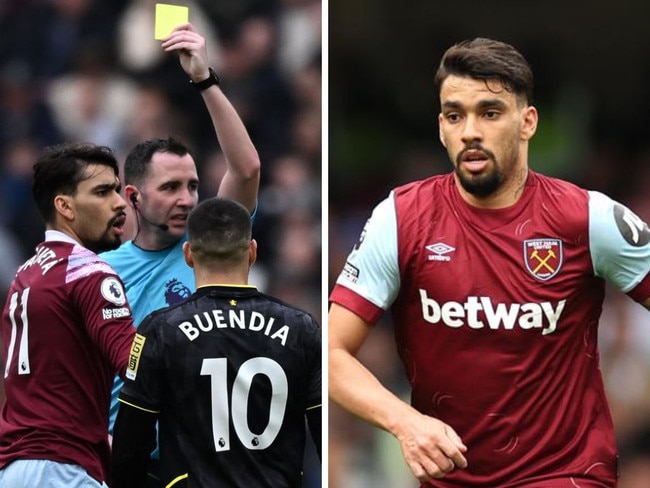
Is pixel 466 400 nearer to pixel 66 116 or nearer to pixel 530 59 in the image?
pixel 530 59

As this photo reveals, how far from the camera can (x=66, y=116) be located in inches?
483

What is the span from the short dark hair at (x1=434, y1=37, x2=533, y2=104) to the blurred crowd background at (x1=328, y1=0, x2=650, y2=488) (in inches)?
170

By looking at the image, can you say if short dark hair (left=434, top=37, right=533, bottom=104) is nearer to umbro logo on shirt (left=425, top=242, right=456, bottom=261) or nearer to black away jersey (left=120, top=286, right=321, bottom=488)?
umbro logo on shirt (left=425, top=242, right=456, bottom=261)

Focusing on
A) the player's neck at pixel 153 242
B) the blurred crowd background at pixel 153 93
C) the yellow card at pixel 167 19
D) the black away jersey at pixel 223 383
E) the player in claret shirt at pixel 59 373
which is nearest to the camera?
the black away jersey at pixel 223 383

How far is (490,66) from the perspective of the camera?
496cm

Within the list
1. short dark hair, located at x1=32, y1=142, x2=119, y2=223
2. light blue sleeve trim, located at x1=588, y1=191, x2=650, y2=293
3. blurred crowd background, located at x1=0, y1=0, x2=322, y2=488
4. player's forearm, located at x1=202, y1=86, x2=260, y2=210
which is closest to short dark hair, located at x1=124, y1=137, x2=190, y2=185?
player's forearm, located at x1=202, y1=86, x2=260, y2=210

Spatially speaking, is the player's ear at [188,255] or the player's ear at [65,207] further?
the player's ear at [65,207]

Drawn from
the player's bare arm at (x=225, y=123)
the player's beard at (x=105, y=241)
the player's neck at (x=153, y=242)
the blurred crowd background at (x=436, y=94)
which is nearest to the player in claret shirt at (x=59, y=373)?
the player's beard at (x=105, y=241)

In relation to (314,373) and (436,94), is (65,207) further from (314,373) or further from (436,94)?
(436,94)

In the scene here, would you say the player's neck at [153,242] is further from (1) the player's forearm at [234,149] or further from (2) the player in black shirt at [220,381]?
(2) the player in black shirt at [220,381]

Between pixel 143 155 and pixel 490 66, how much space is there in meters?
2.00

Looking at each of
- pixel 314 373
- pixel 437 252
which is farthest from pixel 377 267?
pixel 314 373

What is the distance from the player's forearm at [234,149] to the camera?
18.7ft

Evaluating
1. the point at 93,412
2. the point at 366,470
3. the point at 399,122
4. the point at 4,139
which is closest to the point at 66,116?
the point at 4,139
